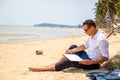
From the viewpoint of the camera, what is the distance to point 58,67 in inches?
260

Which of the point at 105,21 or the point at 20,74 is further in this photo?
the point at 105,21

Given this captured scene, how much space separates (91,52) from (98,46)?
269mm

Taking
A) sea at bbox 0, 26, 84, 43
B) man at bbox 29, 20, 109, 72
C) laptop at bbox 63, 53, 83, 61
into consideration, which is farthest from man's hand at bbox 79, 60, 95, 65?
sea at bbox 0, 26, 84, 43

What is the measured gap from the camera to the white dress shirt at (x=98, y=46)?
6.24 meters

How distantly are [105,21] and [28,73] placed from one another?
2568 millimetres

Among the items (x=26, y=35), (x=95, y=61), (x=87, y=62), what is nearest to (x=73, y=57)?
(x=87, y=62)

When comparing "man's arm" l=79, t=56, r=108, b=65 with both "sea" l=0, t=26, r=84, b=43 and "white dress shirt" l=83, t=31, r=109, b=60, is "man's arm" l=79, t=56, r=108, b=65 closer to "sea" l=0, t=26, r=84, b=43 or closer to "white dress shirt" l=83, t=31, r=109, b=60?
"white dress shirt" l=83, t=31, r=109, b=60

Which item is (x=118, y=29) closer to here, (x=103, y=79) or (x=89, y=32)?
(x=89, y=32)

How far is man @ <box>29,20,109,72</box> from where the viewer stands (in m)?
6.25

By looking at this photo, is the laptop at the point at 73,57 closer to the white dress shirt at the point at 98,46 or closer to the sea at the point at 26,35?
the white dress shirt at the point at 98,46

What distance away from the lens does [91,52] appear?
6559 millimetres

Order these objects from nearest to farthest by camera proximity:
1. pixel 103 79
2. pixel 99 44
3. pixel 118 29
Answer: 1. pixel 103 79
2. pixel 99 44
3. pixel 118 29

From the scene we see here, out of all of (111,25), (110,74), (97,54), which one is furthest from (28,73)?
(111,25)

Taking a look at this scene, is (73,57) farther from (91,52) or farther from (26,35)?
(26,35)
